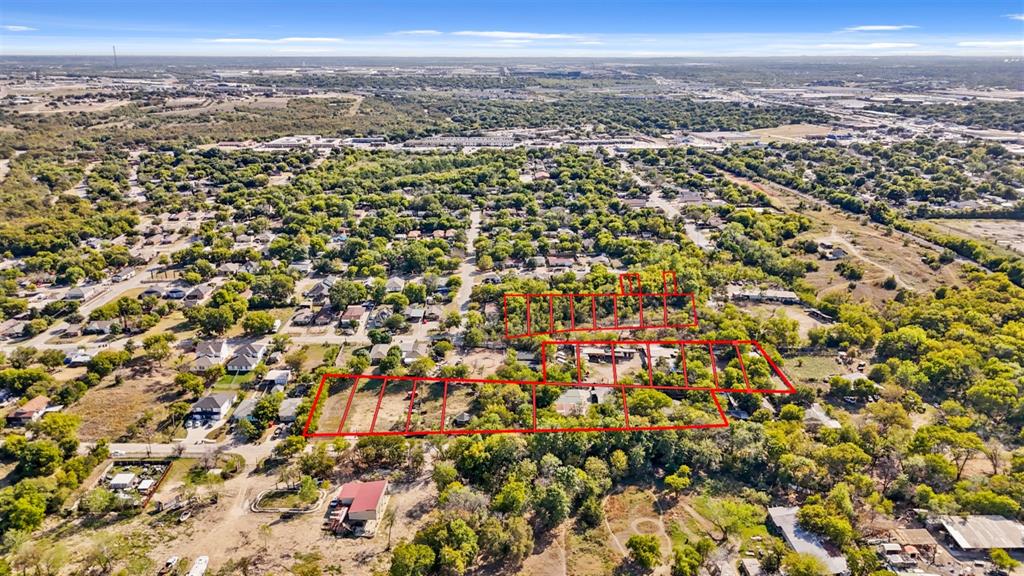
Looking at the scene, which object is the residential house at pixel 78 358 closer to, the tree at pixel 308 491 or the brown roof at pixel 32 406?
the brown roof at pixel 32 406

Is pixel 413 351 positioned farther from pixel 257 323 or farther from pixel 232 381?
pixel 257 323

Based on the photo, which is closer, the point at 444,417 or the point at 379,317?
the point at 444,417

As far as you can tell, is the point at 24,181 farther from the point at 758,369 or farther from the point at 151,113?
the point at 758,369

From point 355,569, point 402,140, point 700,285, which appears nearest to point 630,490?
point 355,569

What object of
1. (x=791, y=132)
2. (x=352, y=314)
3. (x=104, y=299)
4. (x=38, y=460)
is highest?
(x=791, y=132)

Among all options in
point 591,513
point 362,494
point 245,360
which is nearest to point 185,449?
point 245,360

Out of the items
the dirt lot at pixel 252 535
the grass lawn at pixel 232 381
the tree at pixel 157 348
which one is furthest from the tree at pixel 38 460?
the tree at pixel 157 348
